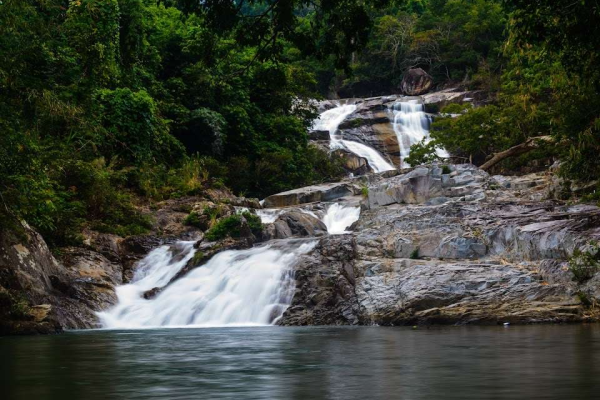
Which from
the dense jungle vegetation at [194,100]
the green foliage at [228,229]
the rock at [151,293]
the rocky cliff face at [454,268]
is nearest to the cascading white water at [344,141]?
the dense jungle vegetation at [194,100]

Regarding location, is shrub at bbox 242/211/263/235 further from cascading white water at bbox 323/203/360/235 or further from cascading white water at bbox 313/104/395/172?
cascading white water at bbox 313/104/395/172

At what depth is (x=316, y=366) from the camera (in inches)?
280

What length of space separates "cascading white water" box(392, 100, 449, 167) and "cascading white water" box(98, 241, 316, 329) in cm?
2604

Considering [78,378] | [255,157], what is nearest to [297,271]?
[78,378]

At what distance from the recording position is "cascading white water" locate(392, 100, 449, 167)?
144ft

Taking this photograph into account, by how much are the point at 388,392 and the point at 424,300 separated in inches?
359

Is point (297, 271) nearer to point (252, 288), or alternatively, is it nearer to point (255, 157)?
point (252, 288)

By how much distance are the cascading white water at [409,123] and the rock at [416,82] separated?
11257 millimetres

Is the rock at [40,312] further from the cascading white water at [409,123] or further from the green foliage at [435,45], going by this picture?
the green foliage at [435,45]

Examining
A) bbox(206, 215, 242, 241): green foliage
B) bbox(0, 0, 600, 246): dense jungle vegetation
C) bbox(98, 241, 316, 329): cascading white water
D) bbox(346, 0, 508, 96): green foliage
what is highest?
bbox(346, 0, 508, 96): green foliage

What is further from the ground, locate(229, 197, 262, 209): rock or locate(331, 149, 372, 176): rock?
locate(331, 149, 372, 176): rock

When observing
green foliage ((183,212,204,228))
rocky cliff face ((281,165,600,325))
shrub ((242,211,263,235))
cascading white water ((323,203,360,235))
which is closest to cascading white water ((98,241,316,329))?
rocky cliff face ((281,165,600,325))

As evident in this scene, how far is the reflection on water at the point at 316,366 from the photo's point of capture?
5.38m

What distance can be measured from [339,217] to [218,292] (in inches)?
354
